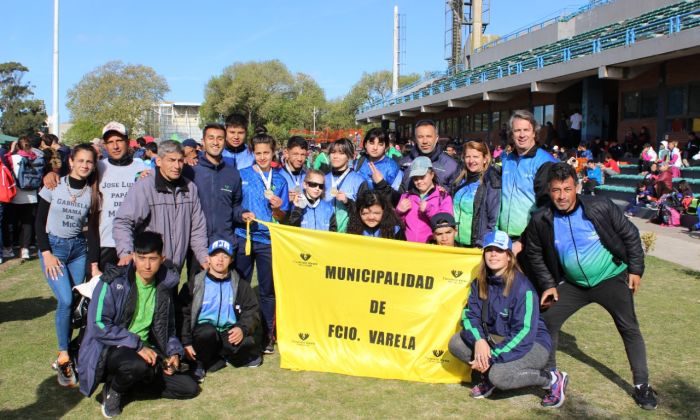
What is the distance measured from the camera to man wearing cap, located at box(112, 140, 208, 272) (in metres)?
4.70

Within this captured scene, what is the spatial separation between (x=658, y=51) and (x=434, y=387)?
17428mm

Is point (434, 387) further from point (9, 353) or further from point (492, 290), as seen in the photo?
point (9, 353)

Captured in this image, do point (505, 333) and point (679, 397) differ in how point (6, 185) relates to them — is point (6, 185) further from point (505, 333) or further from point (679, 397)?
point (679, 397)

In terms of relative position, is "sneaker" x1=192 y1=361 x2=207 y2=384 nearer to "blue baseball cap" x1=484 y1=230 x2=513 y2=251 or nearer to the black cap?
the black cap

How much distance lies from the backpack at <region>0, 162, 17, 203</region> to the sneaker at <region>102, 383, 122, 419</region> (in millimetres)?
7077

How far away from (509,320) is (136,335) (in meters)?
2.87

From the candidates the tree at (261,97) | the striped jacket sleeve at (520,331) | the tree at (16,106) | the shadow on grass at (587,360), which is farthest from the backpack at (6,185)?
the tree at (16,106)

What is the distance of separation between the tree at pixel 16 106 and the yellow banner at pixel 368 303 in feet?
281

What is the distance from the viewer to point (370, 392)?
4.71 meters

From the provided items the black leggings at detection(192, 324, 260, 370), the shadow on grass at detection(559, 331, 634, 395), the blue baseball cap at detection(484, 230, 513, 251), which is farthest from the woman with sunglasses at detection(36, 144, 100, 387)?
the shadow on grass at detection(559, 331, 634, 395)

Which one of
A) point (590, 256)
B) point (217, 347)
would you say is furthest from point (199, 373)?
point (590, 256)

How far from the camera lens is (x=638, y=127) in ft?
74.4

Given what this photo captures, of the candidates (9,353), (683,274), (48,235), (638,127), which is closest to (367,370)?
(48,235)

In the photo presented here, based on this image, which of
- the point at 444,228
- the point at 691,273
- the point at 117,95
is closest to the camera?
the point at 444,228
